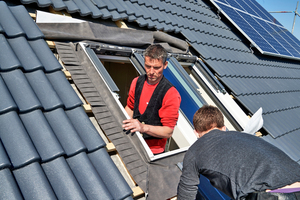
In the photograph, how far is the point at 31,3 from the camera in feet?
9.57

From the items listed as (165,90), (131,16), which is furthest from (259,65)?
(165,90)

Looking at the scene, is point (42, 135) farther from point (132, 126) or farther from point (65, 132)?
point (132, 126)

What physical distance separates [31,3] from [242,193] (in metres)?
3.12

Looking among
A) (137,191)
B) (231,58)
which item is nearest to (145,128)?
(137,191)

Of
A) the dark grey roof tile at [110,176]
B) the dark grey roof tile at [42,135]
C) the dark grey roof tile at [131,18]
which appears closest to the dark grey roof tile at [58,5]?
the dark grey roof tile at [131,18]

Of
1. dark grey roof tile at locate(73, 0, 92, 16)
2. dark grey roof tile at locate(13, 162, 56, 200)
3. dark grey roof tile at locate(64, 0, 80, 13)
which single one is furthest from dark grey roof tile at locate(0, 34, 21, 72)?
dark grey roof tile at locate(73, 0, 92, 16)

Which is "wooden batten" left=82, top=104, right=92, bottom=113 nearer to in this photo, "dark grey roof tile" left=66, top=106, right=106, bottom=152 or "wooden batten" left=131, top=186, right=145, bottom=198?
"dark grey roof tile" left=66, top=106, right=106, bottom=152

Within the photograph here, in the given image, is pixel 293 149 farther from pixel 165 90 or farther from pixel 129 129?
pixel 129 129

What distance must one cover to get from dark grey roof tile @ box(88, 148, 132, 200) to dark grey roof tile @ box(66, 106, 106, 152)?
0.06m

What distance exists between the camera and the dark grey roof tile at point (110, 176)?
5.44 feet

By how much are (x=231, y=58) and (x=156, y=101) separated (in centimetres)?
325

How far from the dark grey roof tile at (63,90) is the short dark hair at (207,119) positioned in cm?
105

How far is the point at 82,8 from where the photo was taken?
3266 millimetres

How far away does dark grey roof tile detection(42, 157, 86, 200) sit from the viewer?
147 cm
